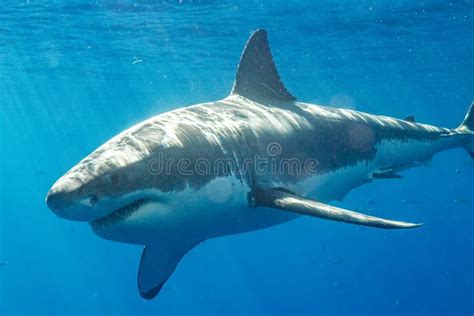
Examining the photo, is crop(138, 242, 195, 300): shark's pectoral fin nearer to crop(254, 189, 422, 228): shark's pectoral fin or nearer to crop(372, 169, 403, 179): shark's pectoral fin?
crop(254, 189, 422, 228): shark's pectoral fin

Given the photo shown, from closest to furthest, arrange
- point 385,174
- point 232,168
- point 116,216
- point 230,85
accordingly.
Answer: point 116,216
point 232,168
point 385,174
point 230,85

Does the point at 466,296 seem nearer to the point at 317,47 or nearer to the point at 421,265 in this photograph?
the point at 421,265

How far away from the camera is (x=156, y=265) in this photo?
5883 millimetres

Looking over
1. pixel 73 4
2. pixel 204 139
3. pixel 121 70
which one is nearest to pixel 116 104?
pixel 121 70

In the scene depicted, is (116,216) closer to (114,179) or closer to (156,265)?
(114,179)

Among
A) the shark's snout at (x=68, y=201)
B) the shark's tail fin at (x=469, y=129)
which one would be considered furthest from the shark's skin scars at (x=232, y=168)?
the shark's tail fin at (x=469, y=129)

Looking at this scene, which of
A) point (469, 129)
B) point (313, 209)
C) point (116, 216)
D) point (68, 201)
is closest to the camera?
point (68, 201)

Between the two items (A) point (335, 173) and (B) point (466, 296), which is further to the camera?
(B) point (466, 296)

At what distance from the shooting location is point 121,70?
30.8 metres

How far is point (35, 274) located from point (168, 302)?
36630 mm

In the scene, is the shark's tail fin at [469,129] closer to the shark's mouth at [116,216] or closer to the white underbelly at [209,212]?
the white underbelly at [209,212]

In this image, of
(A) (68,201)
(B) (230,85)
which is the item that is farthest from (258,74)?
(B) (230,85)

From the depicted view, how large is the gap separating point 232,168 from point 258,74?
104 inches

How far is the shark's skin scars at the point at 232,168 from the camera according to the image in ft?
11.7
